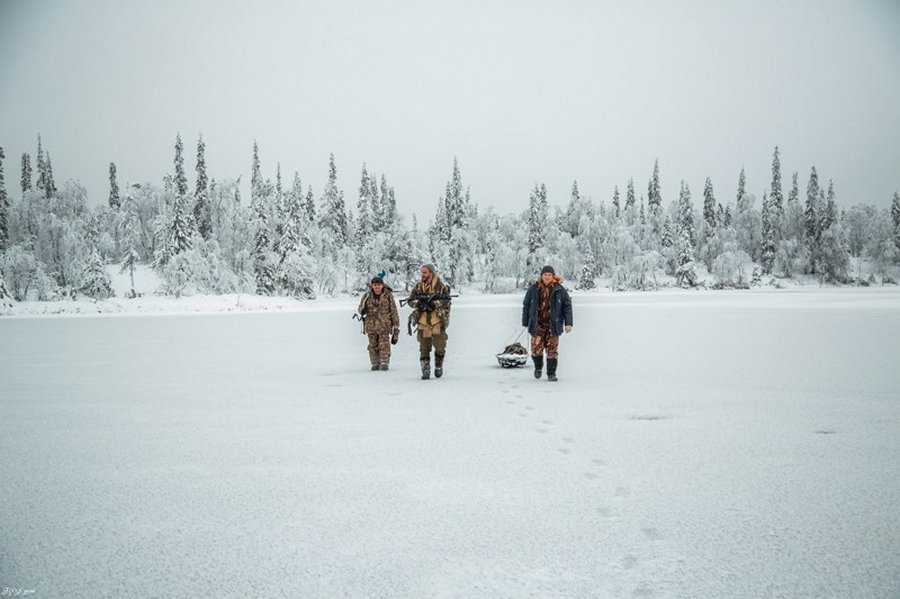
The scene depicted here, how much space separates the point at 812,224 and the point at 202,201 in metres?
90.3

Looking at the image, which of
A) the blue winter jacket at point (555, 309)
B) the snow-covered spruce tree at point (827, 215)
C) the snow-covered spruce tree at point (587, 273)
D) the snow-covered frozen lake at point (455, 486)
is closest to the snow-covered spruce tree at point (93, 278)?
the snow-covered frozen lake at point (455, 486)

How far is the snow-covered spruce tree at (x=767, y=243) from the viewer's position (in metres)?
94.3

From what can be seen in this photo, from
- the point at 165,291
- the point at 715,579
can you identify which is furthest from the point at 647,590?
the point at 165,291

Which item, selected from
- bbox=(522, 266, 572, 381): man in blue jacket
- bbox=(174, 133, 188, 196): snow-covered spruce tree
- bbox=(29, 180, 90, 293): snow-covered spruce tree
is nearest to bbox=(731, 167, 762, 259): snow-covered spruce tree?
bbox=(174, 133, 188, 196): snow-covered spruce tree

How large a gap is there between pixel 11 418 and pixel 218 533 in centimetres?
539

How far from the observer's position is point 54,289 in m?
44.2

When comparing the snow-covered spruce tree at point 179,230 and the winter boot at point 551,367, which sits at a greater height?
the snow-covered spruce tree at point 179,230

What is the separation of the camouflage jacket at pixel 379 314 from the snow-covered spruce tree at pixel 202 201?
54.2 metres

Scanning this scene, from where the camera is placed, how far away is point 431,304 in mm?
10625

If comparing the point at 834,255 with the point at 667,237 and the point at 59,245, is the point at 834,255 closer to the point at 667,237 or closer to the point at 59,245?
the point at 667,237

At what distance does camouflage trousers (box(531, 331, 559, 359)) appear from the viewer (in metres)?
10.2

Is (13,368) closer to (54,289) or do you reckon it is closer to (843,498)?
(843,498)

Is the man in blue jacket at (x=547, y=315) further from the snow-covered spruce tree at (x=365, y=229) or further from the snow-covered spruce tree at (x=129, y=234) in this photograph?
the snow-covered spruce tree at (x=365, y=229)

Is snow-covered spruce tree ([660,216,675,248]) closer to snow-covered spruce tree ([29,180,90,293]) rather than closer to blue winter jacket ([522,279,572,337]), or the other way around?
snow-covered spruce tree ([29,180,90,293])
